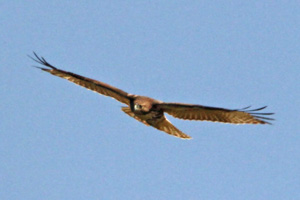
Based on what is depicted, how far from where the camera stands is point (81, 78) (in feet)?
67.3

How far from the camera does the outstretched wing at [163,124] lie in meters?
19.5

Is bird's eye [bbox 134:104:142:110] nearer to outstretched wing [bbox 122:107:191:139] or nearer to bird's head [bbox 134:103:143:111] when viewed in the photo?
bird's head [bbox 134:103:143:111]

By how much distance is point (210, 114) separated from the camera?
→ 62.1ft

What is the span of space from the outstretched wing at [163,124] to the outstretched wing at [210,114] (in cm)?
41

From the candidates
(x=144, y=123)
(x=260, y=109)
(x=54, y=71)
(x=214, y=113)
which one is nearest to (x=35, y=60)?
(x=54, y=71)

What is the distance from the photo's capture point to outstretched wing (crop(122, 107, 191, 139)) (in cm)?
1947

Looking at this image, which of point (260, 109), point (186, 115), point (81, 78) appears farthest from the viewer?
point (81, 78)

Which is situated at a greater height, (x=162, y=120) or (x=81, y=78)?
(x=81, y=78)

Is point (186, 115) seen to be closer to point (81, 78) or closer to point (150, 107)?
point (150, 107)

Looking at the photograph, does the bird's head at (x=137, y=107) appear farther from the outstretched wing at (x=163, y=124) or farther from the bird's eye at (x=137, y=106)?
the outstretched wing at (x=163, y=124)

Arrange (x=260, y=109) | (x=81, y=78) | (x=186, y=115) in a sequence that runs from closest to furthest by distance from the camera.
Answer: (x=260, y=109), (x=186, y=115), (x=81, y=78)

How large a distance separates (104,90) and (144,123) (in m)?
1.66

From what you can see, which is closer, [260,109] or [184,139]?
[260,109]

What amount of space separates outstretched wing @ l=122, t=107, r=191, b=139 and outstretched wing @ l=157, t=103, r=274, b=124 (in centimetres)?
41
